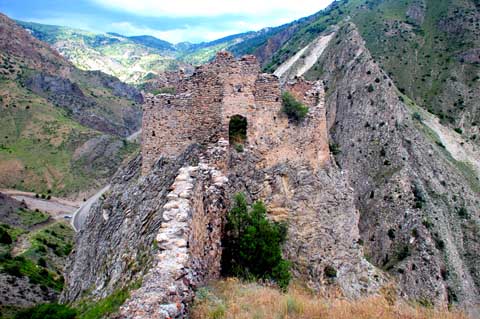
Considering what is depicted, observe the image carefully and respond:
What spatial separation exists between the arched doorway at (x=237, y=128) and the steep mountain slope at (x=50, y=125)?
86.7 meters

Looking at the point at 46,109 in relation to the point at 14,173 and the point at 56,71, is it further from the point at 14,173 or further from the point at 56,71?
the point at 56,71

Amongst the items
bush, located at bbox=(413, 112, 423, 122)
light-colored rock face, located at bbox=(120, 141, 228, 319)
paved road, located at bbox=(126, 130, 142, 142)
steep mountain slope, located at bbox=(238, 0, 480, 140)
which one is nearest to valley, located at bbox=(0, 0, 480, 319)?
light-colored rock face, located at bbox=(120, 141, 228, 319)

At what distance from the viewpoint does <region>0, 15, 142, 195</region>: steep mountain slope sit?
Answer: 313 feet

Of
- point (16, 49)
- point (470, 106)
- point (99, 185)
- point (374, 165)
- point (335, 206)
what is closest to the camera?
point (335, 206)

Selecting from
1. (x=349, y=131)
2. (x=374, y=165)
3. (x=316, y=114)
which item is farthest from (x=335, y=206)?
(x=349, y=131)

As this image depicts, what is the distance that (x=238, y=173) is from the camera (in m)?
14.2

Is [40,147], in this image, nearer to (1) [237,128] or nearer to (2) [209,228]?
(1) [237,128]

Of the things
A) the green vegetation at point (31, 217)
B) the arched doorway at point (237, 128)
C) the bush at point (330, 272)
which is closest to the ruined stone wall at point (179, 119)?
the arched doorway at point (237, 128)

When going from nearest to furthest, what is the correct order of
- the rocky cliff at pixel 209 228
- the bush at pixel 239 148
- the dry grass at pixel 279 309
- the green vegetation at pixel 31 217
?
the dry grass at pixel 279 309, the rocky cliff at pixel 209 228, the bush at pixel 239 148, the green vegetation at pixel 31 217

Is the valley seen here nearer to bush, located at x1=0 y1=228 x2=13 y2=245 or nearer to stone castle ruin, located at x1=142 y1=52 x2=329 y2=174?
stone castle ruin, located at x1=142 y1=52 x2=329 y2=174

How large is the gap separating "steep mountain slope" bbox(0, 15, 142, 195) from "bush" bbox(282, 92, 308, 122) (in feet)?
286

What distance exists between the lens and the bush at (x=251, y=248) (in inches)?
442

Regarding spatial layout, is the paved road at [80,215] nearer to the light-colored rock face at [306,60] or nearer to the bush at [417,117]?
the light-colored rock face at [306,60]

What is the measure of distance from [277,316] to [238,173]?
748 cm
